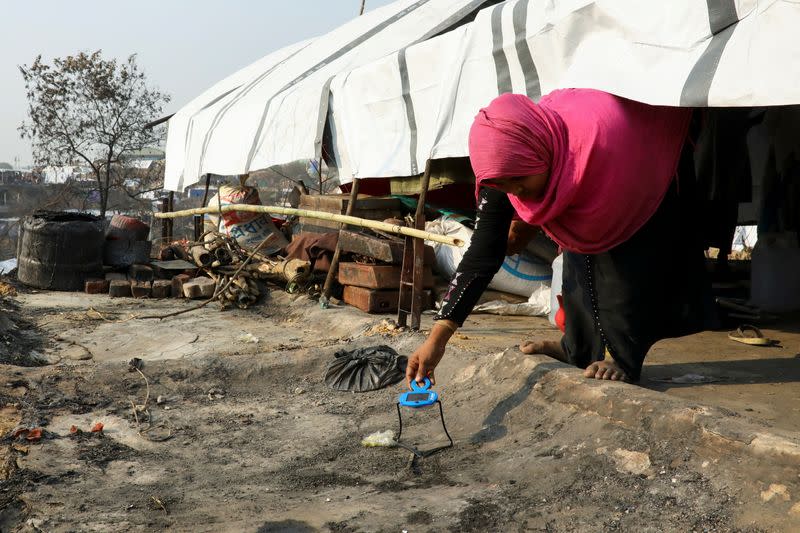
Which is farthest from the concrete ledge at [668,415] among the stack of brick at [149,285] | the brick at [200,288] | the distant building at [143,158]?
the distant building at [143,158]

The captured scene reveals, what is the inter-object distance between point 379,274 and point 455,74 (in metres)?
1.70

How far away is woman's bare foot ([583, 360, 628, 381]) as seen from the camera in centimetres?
303

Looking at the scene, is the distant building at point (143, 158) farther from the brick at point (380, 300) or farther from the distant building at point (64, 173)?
the brick at point (380, 300)

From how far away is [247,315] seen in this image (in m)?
7.24

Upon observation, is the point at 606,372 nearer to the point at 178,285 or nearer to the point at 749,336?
the point at 749,336

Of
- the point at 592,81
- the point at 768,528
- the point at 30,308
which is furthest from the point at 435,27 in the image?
the point at 768,528

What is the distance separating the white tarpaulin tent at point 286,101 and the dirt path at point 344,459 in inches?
119

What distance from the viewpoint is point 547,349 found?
11.6 ft

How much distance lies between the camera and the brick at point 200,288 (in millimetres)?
7980

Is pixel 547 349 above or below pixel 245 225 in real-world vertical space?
below

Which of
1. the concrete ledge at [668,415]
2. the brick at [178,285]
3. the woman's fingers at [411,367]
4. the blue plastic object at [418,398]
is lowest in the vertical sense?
the brick at [178,285]

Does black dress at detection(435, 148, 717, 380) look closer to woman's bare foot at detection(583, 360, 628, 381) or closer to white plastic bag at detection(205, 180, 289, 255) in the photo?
woman's bare foot at detection(583, 360, 628, 381)

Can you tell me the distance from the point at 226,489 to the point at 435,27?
563 cm

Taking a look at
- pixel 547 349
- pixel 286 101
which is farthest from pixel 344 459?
pixel 286 101
